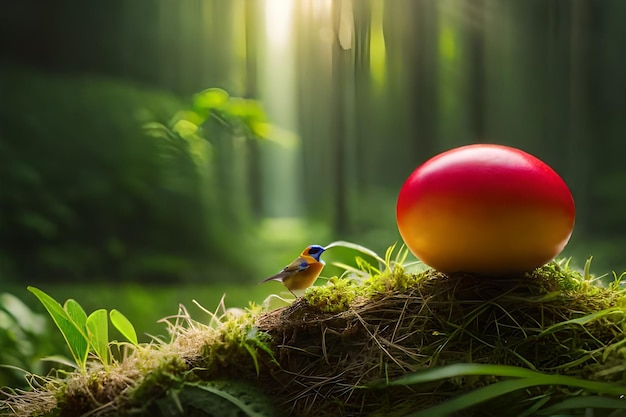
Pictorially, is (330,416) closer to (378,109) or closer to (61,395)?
(61,395)

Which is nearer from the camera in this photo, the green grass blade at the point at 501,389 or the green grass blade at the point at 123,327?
the green grass blade at the point at 501,389

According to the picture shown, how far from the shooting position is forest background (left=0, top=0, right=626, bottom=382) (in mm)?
1021

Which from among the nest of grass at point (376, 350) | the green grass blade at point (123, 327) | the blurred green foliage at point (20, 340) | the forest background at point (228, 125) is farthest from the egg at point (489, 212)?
the blurred green foliage at point (20, 340)

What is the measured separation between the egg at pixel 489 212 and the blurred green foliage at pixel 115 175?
59 centimetres

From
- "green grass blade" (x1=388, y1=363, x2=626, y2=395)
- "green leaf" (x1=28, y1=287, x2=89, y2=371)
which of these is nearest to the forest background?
"green leaf" (x1=28, y1=287, x2=89, y2=371)

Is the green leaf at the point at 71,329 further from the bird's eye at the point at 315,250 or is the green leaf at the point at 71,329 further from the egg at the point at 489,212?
the egg at the point at 489,212

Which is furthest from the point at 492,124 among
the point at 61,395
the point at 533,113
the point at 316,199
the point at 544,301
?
the point at 61,395

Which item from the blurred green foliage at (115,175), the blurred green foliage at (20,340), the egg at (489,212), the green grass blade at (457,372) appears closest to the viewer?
the green grass blade at (457,372)

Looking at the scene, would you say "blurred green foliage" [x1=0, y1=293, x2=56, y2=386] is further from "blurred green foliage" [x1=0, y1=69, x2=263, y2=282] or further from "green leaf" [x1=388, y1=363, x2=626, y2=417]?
"green leaf" [x1=388, y1=363, x2=626, y2=417]

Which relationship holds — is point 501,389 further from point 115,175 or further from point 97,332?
point 115,175

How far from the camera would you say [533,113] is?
111 cm

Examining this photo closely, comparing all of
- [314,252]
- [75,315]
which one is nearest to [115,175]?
[75,315]

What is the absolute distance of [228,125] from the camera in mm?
1041

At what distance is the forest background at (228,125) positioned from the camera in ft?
3.35
